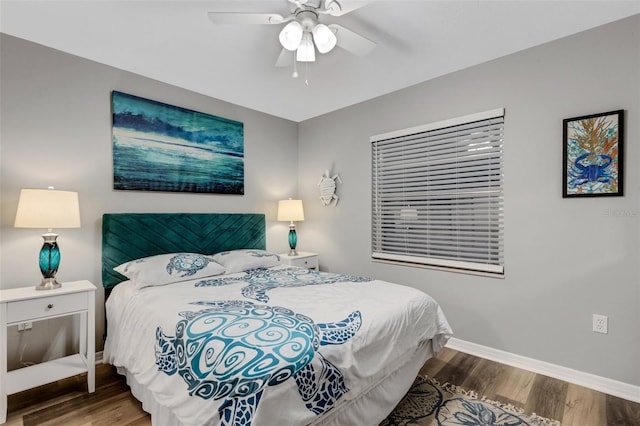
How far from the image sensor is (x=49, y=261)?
2.14m

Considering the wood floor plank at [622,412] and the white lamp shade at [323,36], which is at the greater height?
the white lamp shade at [323,36]

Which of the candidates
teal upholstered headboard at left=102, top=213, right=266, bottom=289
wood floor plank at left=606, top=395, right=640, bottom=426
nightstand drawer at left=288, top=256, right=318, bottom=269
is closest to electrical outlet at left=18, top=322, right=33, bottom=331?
teal upholstered headboard at left=102, top=213, right=266, bottom=289

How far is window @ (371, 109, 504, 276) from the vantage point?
8.66 ft

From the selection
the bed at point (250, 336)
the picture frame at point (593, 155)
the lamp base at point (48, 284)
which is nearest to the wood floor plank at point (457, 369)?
the bed at point (250, 336)

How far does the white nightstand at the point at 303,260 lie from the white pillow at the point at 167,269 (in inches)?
38.3

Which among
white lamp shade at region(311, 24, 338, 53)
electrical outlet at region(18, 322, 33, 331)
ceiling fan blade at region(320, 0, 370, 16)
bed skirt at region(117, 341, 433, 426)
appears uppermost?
ceiling fan blade at region(320, 0, 370, 16)

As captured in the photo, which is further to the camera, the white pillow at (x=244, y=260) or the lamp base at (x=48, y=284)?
the white pillow at (x=244, y=260)

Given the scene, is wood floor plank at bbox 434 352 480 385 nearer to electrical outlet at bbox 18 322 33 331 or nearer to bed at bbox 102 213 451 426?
bed at bbox 102 213 451 426

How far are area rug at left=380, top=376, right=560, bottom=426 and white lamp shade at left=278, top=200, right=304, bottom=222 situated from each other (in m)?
2.25

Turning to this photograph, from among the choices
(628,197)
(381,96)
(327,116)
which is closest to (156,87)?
(327,116)

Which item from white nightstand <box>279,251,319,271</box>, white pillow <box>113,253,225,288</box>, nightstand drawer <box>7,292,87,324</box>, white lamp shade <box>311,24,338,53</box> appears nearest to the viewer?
white lamp shade <box>311,24,338,53</box>

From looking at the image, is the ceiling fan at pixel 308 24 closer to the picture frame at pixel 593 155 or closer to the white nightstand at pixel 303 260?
the picture frame at pixel 593 155

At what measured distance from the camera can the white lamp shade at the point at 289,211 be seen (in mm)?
3785

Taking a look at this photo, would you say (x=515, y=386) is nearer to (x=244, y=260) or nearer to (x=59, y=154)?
(x=244, y=260)
